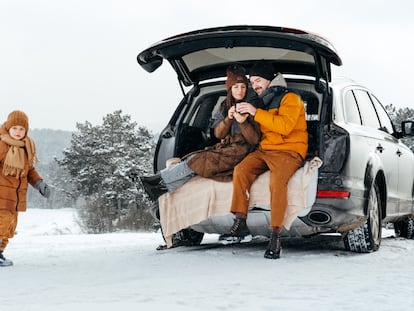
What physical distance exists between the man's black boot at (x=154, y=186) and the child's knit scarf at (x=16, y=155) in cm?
106

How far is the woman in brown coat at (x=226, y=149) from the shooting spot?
5.51 m

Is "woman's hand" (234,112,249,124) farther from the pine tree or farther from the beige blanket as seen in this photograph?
the pine tree

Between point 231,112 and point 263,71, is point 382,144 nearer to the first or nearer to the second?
point 263,71

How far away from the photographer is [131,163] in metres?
46.9

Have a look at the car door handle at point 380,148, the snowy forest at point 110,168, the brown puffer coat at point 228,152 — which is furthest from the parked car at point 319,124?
the snowy forest at point 110,168

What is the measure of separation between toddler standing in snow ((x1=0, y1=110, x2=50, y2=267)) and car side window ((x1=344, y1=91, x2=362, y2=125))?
2830 mm

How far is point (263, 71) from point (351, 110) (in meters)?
0.94

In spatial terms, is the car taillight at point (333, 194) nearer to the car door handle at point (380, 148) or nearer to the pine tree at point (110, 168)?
the car door handle at point (380, 148)

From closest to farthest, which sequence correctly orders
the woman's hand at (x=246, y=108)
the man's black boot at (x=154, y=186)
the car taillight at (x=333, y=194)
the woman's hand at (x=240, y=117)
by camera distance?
the car taillight at (x=333, y=194) → the woman's hand at (x=246, y=108) → the woman's hand at (x=240, y=117) → the man's black boot at (x=154, y=186)

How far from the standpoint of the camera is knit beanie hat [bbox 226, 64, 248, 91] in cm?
564

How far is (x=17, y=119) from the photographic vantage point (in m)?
5.33

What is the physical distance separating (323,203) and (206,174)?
1.12 meters

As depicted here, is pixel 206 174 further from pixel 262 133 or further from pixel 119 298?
pixel 119 298

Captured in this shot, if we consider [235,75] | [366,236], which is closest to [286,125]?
[235,75]
